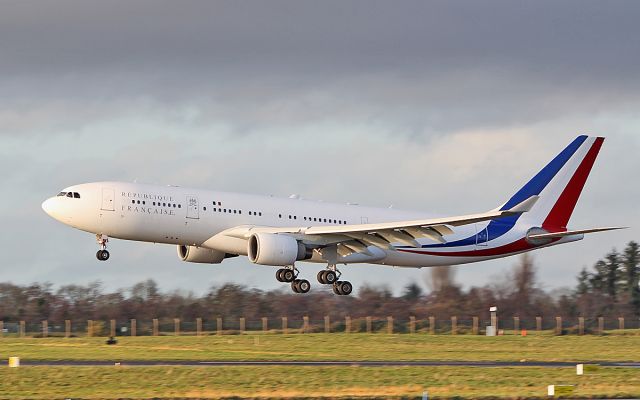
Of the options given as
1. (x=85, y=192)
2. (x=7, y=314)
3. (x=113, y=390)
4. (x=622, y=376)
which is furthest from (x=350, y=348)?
(x=7, y=314)

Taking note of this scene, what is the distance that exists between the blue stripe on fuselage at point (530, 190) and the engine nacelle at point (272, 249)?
33.5ft

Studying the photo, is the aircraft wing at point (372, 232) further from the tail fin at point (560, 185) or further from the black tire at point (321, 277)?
the tail fin at point (560, 185)

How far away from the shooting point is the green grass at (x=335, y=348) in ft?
177

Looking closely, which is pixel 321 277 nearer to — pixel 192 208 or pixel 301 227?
pixel 301 227

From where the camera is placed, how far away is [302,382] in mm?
41406

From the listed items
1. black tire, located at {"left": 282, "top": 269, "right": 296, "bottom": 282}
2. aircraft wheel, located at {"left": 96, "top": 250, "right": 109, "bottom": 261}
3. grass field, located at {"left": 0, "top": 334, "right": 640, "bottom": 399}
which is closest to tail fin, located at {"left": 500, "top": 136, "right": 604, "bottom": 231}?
grass field, located at {"left": 0, "top": 334, "right": 640, "bottom": 399}

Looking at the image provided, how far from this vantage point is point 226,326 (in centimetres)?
7725

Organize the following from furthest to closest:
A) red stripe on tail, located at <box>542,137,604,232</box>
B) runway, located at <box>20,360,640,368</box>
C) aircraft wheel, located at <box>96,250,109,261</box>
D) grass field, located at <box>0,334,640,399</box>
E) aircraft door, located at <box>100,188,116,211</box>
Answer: red stripe on tail, located at <box>542,137,604,232</box>, aircraft wheel, located at <box>96,250,109,261</box>, aircraft door, located at <box>100,188,116,211</box>, runway, located at <box>20,360,640,368</box>, grass field, located at <box>0,334,640,399</box>

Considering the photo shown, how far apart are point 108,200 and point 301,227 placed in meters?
9.55

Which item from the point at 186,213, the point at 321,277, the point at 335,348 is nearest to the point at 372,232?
the point at 321,277

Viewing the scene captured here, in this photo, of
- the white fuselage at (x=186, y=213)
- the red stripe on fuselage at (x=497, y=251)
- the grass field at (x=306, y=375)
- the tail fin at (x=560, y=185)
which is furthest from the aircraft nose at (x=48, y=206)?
the tail fin at (x=560, y=185)

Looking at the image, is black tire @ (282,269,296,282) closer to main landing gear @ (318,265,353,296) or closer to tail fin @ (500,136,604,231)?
main landing gear @ (318,265,353,296)

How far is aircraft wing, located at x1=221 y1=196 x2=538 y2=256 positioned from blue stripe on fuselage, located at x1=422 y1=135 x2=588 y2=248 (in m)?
4.65

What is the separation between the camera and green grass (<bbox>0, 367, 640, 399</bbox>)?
38.4 metres
